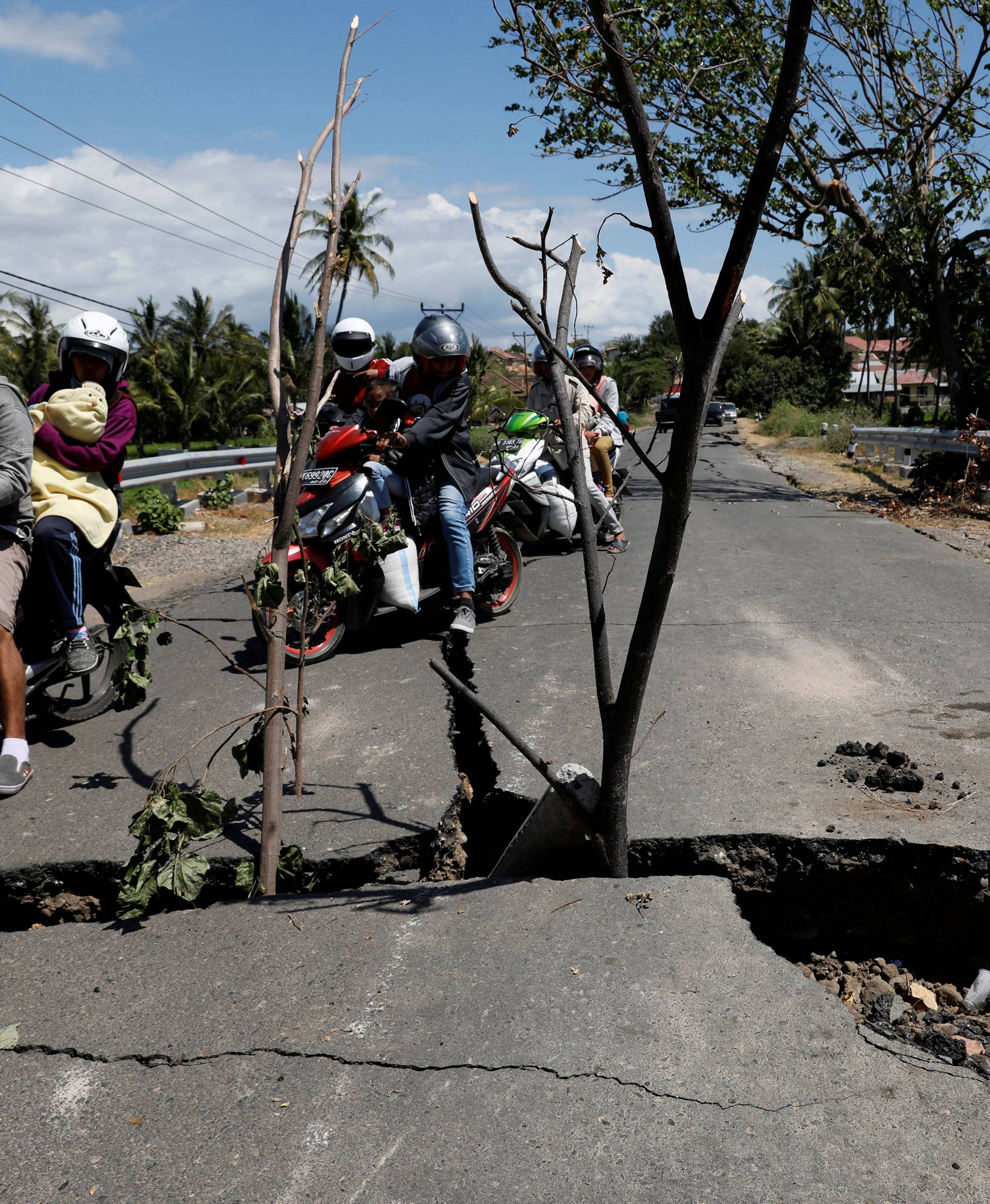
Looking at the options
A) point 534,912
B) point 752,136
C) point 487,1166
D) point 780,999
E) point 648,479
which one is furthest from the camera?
point 648,479

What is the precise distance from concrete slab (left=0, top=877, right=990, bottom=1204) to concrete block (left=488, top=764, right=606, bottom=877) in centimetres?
24

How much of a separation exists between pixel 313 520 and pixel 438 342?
1.40 meters

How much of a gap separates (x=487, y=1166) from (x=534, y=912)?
961mm

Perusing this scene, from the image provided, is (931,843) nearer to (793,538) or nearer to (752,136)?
(793,538)

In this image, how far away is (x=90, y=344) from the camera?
4.67 m

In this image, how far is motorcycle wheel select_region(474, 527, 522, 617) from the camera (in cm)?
686

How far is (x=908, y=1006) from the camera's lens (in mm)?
2857

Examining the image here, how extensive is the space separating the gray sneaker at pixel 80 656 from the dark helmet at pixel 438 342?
2785 millimetres

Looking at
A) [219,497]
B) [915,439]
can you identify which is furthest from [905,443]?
[219,497]

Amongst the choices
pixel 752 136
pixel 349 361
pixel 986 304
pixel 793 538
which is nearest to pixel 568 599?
pixel 349 361

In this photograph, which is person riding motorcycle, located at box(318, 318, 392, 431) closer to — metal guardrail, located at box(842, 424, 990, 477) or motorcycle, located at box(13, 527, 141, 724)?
motorcycle, located at box(13, 527, 141, 724)

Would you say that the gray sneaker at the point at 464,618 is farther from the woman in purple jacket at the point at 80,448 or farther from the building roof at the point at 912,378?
the building roof at the point at 912,378

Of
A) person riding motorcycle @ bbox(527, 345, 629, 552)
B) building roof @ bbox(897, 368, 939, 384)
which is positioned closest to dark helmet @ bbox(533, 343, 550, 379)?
person riding motorcycle @ bbox(527, 345, 629, 552)

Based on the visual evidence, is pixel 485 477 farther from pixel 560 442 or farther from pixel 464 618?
pixel 560 442
